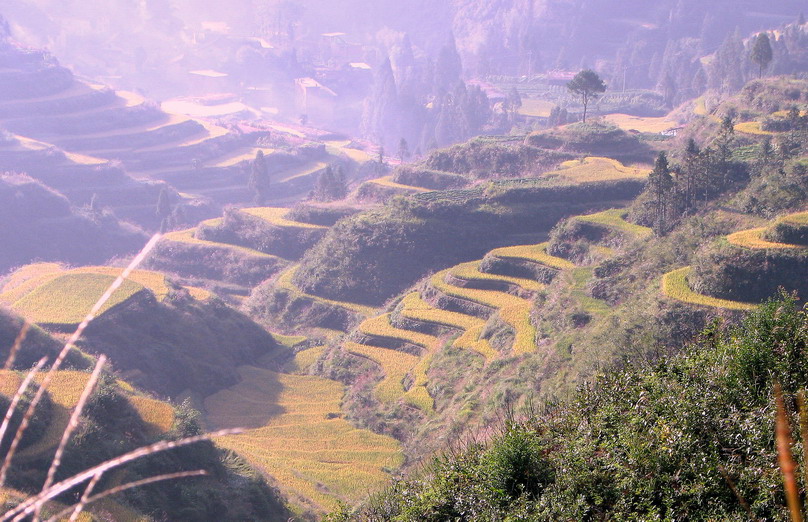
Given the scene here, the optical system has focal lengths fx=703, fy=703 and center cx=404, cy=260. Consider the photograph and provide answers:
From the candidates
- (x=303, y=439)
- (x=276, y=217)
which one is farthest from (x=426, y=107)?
(x=303, y=439)

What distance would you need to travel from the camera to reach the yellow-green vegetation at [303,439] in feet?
79.2

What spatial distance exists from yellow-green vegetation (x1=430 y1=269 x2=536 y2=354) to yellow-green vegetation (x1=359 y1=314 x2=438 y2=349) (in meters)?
3.24

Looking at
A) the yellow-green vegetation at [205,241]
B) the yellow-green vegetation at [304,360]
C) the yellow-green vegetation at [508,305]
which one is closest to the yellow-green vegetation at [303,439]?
the yellow-green vegetation at [304,360]

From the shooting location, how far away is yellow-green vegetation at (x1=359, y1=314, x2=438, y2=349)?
117ft

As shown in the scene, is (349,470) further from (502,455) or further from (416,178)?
(416,178)

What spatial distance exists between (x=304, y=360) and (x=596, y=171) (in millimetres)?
24027

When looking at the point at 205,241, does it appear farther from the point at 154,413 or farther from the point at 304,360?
the point at 154,413

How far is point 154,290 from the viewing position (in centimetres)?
4122

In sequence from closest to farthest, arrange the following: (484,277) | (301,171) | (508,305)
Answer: (508,305)
(484,277)
(301,171)

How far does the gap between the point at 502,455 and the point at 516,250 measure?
2875 cm

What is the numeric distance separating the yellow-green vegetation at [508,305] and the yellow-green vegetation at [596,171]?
12.8 metres

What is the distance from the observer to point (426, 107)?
132125 mm

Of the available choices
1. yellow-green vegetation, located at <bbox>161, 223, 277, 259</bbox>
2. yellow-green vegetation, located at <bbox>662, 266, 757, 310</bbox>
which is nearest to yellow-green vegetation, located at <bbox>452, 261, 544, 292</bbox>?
yellow-green vegetation, located at <bbox>662, 266, 757, 310</bbox>

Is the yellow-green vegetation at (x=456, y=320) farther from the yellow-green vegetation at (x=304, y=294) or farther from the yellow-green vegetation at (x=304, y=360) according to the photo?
the yellow-green vegetation at (x=304, y=360)
